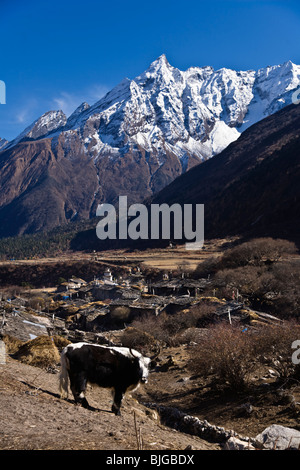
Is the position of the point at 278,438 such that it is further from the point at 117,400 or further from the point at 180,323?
the point at 180,323

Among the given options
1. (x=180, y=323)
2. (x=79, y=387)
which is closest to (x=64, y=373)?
(x=79, y=387)

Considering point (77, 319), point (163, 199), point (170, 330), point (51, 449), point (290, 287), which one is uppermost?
point (163, 199)

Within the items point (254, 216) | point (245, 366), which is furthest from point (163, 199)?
point (245, 366)

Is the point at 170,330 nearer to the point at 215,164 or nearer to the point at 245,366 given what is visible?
the point at 245,366

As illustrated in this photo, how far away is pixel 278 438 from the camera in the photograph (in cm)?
598

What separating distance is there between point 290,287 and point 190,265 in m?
37.3

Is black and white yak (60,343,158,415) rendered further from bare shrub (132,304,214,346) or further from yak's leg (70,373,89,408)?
bare shrub (132,304,214,346)

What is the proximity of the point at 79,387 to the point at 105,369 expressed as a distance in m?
0.72

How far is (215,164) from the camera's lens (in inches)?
6811

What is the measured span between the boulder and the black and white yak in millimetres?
2606

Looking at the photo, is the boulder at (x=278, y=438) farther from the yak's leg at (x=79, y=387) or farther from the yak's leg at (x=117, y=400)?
the yak's leg at (x=79, y=387)

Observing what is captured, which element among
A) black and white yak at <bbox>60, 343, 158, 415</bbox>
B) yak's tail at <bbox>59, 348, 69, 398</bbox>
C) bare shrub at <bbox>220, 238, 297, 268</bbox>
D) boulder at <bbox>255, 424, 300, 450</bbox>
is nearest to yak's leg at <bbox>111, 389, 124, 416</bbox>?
black and white yak at <bbox>60, 343, 158, 415</bbox>

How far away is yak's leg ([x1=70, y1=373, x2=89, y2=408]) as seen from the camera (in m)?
7.63

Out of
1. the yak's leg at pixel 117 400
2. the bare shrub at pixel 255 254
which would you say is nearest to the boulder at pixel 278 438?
the yak's leg at pixel 117 400
